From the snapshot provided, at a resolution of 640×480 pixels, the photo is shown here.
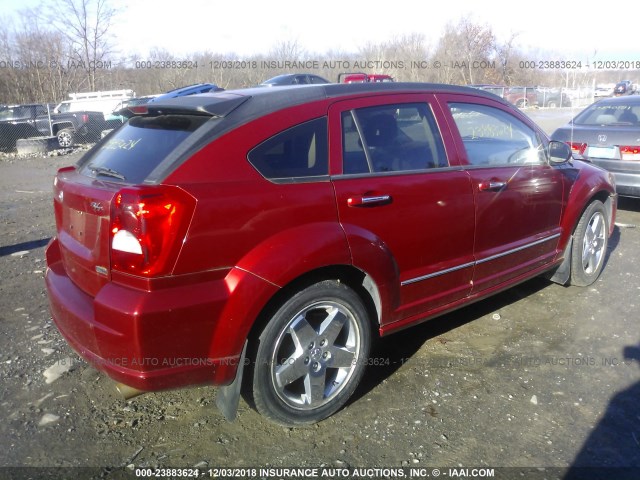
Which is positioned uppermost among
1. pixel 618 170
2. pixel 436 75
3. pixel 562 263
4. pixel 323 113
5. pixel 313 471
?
pixel 436 75

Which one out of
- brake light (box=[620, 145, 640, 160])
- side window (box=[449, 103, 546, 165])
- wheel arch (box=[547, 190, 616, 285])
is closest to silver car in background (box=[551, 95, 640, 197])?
brake light (box=[620, 145, 640, 160])

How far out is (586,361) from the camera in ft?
12.5

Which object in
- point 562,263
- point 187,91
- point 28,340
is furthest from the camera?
point 187,91

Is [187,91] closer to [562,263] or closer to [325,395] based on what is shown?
[562,263]

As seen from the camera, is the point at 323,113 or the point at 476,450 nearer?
the point at 476,450

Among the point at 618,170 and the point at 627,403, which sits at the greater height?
the point at 618,170

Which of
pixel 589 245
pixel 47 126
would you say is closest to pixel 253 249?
pixel 589 245

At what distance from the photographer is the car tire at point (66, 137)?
685 inches

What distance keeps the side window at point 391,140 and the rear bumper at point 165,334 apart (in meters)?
1.01

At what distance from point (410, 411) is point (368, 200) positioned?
122 cm

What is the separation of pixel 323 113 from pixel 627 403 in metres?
2.41

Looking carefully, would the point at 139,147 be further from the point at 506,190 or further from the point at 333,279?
the point at 506,190

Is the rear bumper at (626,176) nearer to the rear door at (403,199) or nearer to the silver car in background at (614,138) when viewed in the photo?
the silver car in background at (614,138)

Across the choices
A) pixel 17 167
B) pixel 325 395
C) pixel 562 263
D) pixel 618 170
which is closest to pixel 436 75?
pixel 17 167
